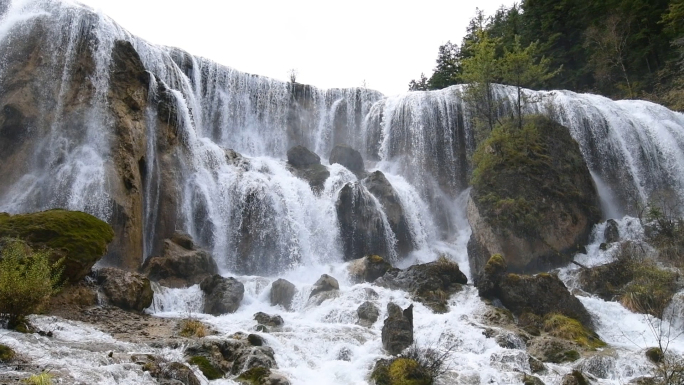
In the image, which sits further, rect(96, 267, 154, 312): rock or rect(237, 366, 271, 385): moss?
rect(96, 267, 154, 312): rock

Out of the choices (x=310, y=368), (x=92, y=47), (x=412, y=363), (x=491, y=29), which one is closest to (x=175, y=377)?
(x=310, y=368)

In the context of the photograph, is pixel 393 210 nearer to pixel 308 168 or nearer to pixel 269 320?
pixel 308 168

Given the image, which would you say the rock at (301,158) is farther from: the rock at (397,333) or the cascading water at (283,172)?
the rock at (397,333)

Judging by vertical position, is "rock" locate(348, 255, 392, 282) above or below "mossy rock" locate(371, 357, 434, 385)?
above

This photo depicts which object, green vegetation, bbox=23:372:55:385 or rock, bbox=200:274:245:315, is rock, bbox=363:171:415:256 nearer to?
rock, bbox=200:274:245:315

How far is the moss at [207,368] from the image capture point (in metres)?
10.2

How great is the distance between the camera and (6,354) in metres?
8.20

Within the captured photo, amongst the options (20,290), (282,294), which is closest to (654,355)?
(282,294)

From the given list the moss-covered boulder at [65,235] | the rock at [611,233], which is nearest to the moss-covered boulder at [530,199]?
the rock at [611,233]

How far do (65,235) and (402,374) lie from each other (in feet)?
33.8

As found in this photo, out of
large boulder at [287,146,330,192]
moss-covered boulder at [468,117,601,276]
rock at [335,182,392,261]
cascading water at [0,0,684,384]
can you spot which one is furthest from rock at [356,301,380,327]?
large boulder at [287,146,330,192]

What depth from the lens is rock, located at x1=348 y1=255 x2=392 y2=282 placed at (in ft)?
70.8

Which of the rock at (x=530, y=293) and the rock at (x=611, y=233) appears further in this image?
the rock at (x=611, y=233)

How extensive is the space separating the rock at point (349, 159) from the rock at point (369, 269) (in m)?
10.3
